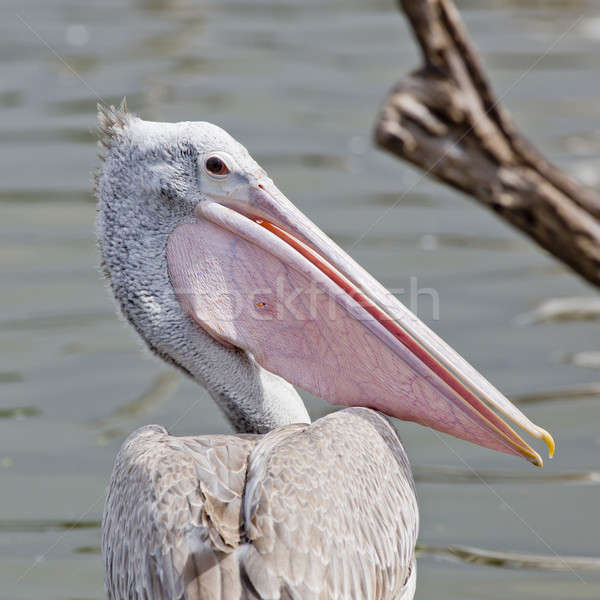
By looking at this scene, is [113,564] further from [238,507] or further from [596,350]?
[596,350]

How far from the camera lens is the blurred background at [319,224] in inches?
216

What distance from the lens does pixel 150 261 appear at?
4.12 m

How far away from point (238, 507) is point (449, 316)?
4182 mm

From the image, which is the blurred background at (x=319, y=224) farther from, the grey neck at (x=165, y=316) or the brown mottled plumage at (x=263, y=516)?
the brown mottled plumage at (x=263, y=516)

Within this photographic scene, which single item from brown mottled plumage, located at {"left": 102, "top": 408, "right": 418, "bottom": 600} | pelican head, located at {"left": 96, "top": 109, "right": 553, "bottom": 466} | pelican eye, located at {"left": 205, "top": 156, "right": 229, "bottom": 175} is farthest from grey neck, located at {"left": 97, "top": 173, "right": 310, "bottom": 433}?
brown mottled plumage, located at {"left": 102, "top": 408, "right": 418, "bottom": 600}

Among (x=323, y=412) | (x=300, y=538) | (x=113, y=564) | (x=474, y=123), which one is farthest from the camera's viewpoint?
(x=323, y=412)

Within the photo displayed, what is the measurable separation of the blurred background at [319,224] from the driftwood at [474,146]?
125 centimetres

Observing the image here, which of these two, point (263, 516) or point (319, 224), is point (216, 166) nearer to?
point (263, 516)

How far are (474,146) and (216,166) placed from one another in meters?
1.62

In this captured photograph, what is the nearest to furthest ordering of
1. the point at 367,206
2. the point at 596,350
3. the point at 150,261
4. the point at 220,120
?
the point at 150,261 → the point at 596,350 → the point at 367,206 → the point at 220,120

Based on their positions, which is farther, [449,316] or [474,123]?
[449,316]

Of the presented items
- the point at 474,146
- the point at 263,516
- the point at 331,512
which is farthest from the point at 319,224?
the point at 263,516

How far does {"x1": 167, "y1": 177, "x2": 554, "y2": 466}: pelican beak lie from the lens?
3.81 m

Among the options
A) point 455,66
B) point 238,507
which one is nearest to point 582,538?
point 455,66
